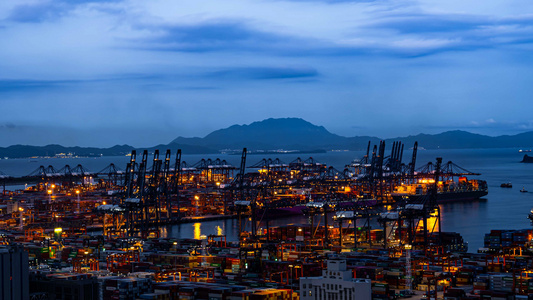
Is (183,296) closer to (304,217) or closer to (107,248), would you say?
(107,248)

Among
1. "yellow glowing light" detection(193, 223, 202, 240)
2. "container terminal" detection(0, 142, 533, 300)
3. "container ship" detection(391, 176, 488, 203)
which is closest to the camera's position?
"container terminal" detection(0, 142, 533, 300)

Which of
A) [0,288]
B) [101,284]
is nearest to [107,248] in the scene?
[101,284]

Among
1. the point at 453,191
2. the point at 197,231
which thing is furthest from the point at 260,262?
the point at 453,191

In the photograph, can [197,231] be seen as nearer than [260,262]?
No

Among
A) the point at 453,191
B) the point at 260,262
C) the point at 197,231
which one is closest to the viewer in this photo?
the point at 260,262

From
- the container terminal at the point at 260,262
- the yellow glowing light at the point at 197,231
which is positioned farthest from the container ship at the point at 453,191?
the yellow glowing light at the point at 197,231

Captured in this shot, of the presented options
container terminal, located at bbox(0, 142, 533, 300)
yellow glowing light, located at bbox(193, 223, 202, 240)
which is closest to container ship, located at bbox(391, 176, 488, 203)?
container terminal, located at bbox(0, 142, 533, 300)

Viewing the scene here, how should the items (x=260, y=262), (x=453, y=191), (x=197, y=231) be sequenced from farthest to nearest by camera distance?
(x=453, y=191)
(x=197, y=231)
(x=260, y=262)

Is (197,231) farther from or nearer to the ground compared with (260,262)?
nearer to the ground

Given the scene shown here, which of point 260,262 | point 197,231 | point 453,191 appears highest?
point 453,191

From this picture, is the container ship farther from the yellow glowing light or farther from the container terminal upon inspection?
the yellow glowing light

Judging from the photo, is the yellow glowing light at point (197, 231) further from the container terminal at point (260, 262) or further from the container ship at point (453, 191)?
the container ship at point (453, 191)

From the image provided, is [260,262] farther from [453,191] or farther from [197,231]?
[453,191]
